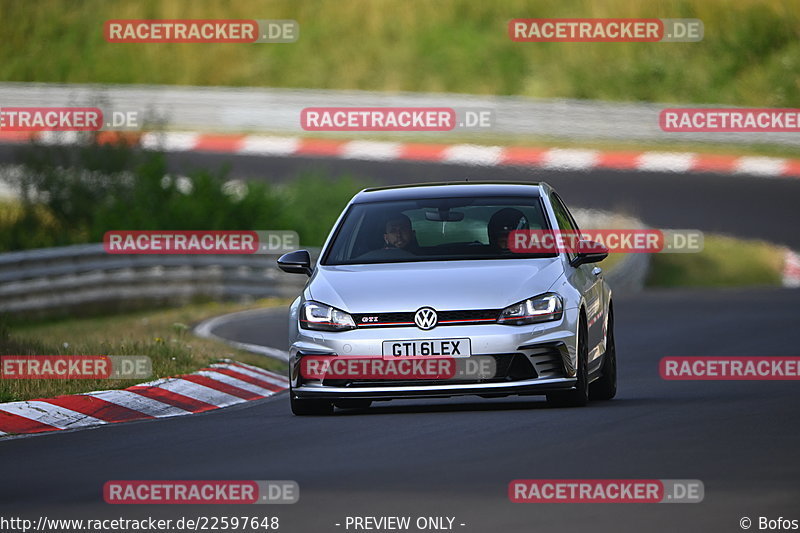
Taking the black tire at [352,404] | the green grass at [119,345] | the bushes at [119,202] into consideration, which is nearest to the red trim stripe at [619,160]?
the bushes at [119,202]

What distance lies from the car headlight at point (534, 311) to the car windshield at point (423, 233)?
0.60 metres

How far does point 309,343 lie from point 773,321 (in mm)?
9437

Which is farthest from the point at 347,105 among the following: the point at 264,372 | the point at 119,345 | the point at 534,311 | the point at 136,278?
the point at 534,311

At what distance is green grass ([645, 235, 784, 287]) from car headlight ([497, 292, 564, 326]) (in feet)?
55.5

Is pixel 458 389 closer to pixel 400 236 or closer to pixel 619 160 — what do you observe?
pixel 400 236

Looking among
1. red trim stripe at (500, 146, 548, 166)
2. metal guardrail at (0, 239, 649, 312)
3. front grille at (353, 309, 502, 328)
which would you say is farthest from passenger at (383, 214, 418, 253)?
red trim stripe at (500, 146, 548, 166)

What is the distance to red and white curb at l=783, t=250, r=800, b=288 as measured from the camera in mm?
28172

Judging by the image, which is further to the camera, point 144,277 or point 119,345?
point 144,277

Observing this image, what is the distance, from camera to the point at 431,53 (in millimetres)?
45156

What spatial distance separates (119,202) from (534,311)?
18.1 m

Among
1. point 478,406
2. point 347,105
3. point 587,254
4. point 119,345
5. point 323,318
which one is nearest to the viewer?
point 323,318

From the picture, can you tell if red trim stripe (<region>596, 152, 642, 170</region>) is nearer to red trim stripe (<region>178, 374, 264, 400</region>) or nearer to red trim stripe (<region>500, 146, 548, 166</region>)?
red trim stripe (<region>500, 146, 548, 166</region>)

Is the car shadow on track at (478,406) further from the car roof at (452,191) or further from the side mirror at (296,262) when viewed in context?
the car roof at (452,191)

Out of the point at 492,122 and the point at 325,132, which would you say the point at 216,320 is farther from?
the point at 325,132
